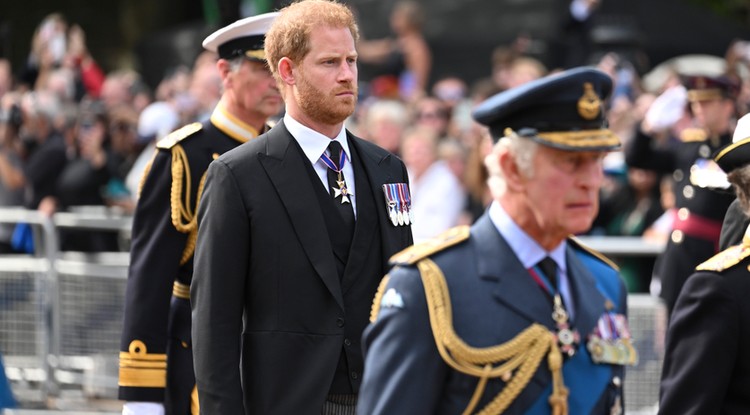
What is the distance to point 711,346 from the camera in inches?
178

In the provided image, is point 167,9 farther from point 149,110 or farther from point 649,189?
point 649,189

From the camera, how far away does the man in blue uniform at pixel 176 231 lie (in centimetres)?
589

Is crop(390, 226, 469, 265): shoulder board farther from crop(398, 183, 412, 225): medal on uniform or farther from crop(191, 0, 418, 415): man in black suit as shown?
crop(398, 183, 412, 225): medal on uniform

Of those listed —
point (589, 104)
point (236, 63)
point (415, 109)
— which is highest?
point (236, 63)

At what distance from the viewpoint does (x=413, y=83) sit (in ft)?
56.2

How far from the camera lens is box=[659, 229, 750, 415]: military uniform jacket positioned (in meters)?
4.51

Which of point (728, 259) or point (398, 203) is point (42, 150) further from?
point (728, 259)

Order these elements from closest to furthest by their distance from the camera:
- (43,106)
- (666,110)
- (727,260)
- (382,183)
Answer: (727,260) → (382,183) → (666,110) → (43,106)

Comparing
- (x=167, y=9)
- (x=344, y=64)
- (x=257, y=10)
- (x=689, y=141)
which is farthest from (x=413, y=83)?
(x=344, y=64)

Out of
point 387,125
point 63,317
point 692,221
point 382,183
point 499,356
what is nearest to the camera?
point 499,356

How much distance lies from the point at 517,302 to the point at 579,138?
1.46ft

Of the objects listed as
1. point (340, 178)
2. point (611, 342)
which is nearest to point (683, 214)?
point (340, 178)

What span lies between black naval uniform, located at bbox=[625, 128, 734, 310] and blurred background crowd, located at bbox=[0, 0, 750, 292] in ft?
2.36

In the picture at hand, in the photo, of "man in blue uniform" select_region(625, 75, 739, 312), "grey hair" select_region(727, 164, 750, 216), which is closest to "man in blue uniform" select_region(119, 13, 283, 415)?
"grey hair" select_region(727, 164, 750, 216)
